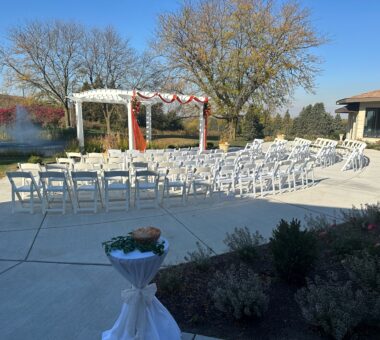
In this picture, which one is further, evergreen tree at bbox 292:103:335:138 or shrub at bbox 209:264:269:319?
evergreen tree at bbox 292:103:335:138

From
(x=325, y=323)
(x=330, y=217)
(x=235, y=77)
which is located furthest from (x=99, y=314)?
(x=235, y=77)

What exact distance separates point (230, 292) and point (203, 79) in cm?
2390

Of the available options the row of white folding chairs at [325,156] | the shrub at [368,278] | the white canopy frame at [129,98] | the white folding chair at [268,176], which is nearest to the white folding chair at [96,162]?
the white folding chair at [268,176]

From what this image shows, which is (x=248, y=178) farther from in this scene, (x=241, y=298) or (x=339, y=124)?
(x=339, y=124)

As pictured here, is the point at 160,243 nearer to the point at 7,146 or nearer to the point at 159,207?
the point at 159,207

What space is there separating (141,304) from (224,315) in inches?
39.3

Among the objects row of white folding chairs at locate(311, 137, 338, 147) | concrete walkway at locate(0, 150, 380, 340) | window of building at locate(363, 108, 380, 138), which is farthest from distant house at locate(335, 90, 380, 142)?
concrete walkway at locate(0, 150, 380, 340)

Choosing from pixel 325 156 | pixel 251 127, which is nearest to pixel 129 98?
pixel 325 156

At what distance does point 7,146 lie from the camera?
16.1 metres

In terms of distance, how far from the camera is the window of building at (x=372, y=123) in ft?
73.2

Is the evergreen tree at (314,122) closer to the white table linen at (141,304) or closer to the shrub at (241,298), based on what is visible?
the shrub at (241,298)

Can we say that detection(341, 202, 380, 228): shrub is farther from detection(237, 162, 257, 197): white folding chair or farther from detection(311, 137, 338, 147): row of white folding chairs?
detection(311, 137, 338, 147): row of white folding chairs

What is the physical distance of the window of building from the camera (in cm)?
2231

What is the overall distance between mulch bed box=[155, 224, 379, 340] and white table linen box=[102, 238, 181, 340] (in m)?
0.47
